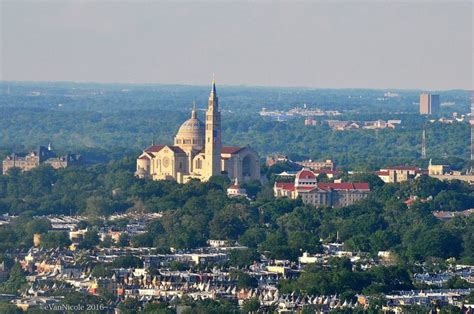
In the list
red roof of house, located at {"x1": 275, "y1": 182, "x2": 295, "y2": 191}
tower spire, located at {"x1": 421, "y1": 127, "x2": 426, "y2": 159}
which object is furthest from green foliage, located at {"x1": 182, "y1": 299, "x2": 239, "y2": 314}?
tower spire, located at {"x1": 421, "y1": 127, "x2": 426, "y2": 159}

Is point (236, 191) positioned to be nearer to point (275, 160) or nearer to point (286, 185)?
point (286, 185)

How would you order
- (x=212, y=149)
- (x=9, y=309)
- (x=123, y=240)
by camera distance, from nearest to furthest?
(x=9, y=309) < (x=123, y=240) < (x=212, y=149)

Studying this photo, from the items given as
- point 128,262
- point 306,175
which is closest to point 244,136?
point 306,175

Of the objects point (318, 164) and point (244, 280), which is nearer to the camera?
point (244, 280)

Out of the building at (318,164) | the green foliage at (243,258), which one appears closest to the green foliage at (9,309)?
the green foliage at (243,258)

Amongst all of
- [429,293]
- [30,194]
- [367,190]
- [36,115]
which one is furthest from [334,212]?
[36,115]

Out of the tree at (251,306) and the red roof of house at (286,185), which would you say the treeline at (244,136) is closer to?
the red roof of house at (286,185)

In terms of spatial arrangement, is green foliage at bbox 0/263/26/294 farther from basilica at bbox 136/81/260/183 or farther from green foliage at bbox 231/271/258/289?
basilica at bbox 136/81/260/183

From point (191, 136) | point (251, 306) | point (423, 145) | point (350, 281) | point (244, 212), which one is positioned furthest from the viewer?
point (423, 145)
